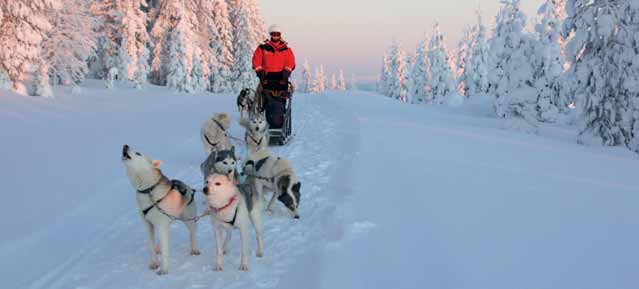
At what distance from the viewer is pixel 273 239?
16.3 feet

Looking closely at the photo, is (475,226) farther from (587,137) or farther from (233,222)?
(587,137)

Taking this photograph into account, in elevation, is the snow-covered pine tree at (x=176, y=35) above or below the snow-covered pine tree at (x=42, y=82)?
above

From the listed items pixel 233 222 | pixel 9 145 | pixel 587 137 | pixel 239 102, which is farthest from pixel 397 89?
pixel 233 222

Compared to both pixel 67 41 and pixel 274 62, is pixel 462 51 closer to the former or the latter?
pixel 67 41

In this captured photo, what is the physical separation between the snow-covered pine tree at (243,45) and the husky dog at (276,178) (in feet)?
124

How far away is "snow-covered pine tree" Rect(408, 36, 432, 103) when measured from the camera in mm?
58312

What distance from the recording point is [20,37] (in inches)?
697

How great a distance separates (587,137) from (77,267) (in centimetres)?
A: 1641

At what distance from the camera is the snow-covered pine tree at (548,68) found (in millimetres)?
24469

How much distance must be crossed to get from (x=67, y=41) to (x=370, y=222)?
22156mm

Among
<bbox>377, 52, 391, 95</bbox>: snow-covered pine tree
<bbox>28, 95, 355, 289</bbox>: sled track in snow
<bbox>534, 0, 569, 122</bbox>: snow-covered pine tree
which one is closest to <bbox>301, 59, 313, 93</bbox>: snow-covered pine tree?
<bbox>377, 52, 391, 95</bbox>: snow-covered pine tree

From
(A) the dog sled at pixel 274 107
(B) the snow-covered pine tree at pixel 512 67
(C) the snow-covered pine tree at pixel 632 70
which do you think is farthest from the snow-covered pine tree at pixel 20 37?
(B) the snow-covered pine tree at pixel 512 67

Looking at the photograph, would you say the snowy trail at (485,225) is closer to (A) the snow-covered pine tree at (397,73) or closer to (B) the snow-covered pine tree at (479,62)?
(B) the snow-covered pine tree at (479,62)

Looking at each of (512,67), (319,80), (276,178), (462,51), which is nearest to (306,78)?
(319,80)
